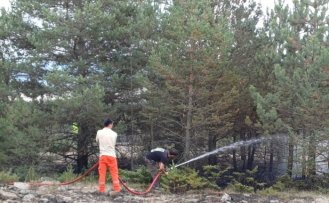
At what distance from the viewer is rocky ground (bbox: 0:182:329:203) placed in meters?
11.2

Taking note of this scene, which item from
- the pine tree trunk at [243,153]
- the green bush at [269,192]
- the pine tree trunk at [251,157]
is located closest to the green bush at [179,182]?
the green bush at [269,192]

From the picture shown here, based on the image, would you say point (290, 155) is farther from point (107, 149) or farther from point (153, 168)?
point (107, 149)

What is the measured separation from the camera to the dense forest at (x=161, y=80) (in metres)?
15.7

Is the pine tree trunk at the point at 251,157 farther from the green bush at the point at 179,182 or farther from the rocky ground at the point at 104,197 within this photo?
the green bush at the point at 179,182

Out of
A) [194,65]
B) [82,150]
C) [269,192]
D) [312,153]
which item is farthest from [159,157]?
[82,150]

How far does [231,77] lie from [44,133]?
7175 mm

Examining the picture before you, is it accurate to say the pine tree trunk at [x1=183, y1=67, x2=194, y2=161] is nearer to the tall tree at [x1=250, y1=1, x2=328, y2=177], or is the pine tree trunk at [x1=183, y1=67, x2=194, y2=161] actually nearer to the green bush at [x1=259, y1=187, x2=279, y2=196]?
the tall tree at [x1=250, y1=1, x2=328, y2=177]

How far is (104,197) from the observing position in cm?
1186

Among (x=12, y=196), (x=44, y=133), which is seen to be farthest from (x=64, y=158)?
(x=12, y=196)

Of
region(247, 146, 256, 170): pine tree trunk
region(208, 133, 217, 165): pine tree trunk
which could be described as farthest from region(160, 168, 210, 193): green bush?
region(247, 146, 256, 170): pine tree trunk

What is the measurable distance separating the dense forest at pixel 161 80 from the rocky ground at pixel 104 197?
286 cm

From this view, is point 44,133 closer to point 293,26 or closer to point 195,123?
point 195,123

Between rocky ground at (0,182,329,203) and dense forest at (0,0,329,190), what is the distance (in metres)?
2.86

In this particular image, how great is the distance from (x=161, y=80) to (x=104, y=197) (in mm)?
7267
